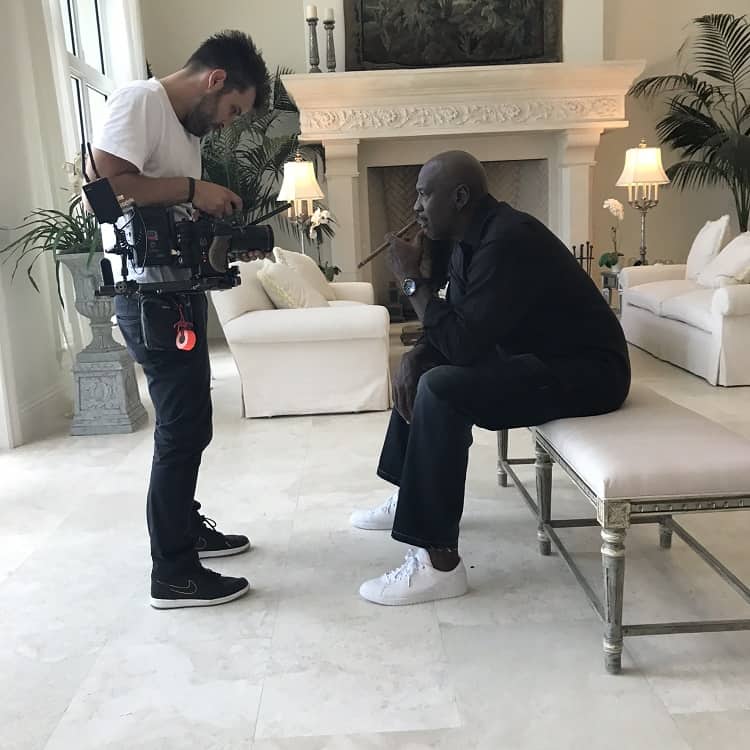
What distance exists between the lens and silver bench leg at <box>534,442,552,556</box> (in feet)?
6.88

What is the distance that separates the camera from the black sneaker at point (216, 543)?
2203 millimetres

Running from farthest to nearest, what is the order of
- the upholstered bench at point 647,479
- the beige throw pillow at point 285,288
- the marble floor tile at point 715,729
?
the beige throw pillow at point 285,288
the upholstered bench at point 647,479
the marble floor tile at point 715,729

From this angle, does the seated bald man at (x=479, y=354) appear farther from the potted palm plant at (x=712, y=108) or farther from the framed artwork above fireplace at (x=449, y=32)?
the potted palm plant at (x=712, y=108)

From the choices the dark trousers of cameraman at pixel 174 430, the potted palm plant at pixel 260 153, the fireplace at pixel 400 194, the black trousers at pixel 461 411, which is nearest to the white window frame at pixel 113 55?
the potted palm plant at pixel 260 153

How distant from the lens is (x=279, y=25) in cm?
620

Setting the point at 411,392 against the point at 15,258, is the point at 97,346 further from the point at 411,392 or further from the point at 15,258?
the point at 411,392

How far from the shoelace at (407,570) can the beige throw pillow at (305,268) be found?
2408 mm

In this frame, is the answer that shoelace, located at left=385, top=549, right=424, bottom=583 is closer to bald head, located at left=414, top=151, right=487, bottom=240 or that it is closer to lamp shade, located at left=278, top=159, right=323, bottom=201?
bald head, located at left=414, top=151, right=487, bottom=240

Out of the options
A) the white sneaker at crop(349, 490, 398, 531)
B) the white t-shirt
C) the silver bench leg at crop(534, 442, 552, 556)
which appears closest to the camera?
the white t-shirt

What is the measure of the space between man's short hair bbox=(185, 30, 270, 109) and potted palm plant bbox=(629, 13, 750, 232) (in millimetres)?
5026

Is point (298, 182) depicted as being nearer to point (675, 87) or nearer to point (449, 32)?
point (449, 32)

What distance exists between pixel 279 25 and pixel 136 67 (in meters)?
1.21

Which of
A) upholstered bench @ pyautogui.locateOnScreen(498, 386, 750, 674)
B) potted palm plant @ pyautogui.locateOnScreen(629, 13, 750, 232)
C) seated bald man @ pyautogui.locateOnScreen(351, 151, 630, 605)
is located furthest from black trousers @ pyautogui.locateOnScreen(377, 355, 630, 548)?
potted palm plant @ pyautogui.locateOnScreen(629, 13, 750, 232)

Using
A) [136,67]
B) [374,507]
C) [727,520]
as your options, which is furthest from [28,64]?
[727,520]
